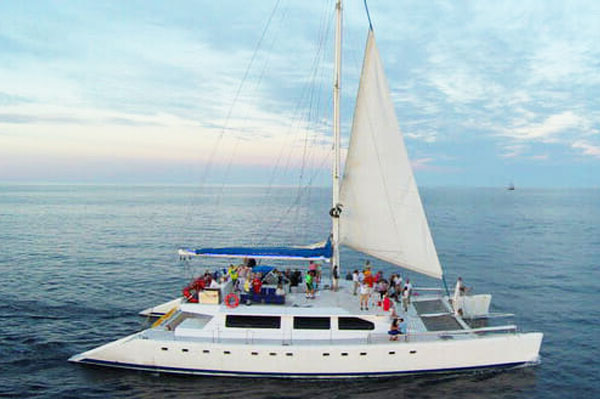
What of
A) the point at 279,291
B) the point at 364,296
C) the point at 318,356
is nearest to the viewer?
the point at 318,356

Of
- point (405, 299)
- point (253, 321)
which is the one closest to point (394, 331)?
point (405, 299)

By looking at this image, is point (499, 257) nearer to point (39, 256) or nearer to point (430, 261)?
point (430, 261)

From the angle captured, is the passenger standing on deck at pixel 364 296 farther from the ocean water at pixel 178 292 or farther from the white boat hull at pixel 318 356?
the ocean water at pixel 178 292

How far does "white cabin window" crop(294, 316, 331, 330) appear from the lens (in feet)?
51.4

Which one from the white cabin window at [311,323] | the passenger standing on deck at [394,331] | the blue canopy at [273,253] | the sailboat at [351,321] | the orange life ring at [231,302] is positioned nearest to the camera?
the sailboat at [351,321]

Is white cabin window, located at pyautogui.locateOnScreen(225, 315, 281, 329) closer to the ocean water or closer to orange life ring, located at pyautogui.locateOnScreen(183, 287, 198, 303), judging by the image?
orange life ring, located at pyautogui.locateOnScreen(183, 287, 198, 303)

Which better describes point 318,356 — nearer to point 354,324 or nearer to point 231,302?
point 354,324

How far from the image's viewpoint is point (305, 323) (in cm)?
1569

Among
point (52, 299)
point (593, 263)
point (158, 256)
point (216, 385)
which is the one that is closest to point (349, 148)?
point (216, 385)

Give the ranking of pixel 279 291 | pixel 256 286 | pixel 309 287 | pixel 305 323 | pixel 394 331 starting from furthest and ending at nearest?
pixel 309 287 < pixel 279 291 < pixel 256 286 < pixel 305 323 < pixel 394 331

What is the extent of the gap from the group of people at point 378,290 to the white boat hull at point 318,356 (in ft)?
5.58

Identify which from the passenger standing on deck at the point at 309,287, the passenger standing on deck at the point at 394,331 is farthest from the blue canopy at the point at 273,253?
the passenger standing on deck at the point at 394,331

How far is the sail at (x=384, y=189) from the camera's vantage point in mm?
17172

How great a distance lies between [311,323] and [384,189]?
5761 millimetres
